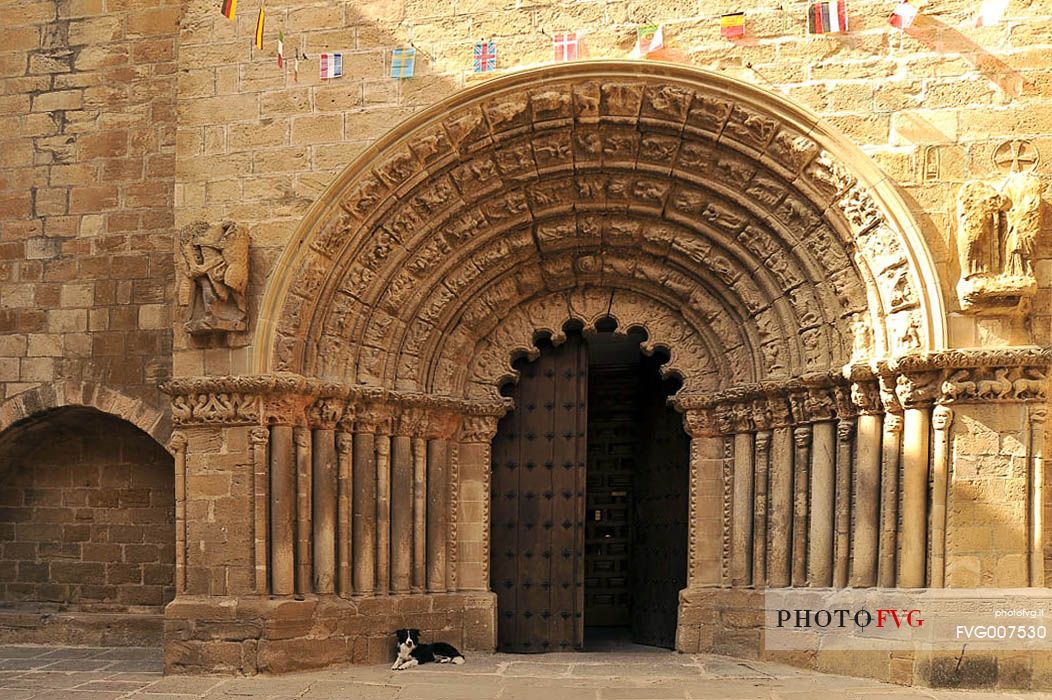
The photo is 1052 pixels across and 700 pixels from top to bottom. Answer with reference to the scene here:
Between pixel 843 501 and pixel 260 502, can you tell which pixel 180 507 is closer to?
pixel 260 502

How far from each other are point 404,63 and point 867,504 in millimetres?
3963

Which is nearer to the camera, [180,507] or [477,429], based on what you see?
[180,507]

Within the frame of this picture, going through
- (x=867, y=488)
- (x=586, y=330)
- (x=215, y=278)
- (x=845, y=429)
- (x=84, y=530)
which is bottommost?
(x=84, y=530)

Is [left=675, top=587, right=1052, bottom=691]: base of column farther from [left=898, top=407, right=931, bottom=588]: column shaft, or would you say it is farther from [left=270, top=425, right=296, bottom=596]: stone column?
[left=270, top=425, right=296, bottom=596]: stone column

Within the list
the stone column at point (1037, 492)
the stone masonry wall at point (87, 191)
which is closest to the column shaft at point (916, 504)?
the stone column at point (1037, 492)

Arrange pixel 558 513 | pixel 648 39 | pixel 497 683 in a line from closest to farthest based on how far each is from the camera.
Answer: pixel 497 683, pixel 648 39, pixel 558 513

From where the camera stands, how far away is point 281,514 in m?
7.17

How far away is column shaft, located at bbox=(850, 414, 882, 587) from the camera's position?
265 inches

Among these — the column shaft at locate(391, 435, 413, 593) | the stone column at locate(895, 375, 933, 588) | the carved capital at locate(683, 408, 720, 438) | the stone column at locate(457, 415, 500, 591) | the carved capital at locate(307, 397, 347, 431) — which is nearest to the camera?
the stone column at locate(895, 375, 933, 588)

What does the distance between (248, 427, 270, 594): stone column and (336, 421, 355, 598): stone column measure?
490 mm

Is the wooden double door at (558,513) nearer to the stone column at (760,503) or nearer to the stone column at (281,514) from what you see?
the stone column at (760,503)

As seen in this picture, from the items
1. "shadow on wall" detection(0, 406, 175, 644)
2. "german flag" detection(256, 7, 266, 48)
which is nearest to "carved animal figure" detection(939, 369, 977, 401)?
"german flag" detection(256, 7, 266, 48)

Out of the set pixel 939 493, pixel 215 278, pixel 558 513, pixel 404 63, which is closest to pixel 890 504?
pixel 939 493

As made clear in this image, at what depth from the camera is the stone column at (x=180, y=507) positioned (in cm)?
724
